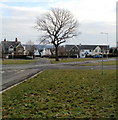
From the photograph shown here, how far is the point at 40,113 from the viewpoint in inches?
230

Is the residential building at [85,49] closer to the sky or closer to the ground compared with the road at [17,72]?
closer to the sky

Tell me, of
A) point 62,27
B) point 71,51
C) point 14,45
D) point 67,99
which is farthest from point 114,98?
point 71,51

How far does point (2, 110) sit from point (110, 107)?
3.19m

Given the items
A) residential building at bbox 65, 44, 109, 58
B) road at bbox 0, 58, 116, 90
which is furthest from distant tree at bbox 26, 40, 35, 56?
road at bbox 0, 58, 116, 90

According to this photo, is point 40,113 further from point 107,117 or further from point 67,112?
point 107,117

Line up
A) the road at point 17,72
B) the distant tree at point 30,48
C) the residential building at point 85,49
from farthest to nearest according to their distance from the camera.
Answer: the residential building at point 85,49
the distant tree at point 30,48
the road at point 17,72

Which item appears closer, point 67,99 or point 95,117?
point 95,117

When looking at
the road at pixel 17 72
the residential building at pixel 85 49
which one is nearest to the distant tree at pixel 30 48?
the residential building at pixel 85 49

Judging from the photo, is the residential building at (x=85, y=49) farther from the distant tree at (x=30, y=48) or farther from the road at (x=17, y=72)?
the road at (x=17, y=72)

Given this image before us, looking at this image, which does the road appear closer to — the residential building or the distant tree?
the distant tree

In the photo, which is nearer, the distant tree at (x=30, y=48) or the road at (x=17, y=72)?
the road at (x=17, y=72)

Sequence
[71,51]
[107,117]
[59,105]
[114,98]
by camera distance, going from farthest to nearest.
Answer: [71,51] < [114,98] < [59,105] < [107,117]

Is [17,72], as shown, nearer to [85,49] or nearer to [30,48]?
[30,48]

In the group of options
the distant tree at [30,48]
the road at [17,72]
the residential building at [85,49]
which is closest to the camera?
the road at [17,72]
